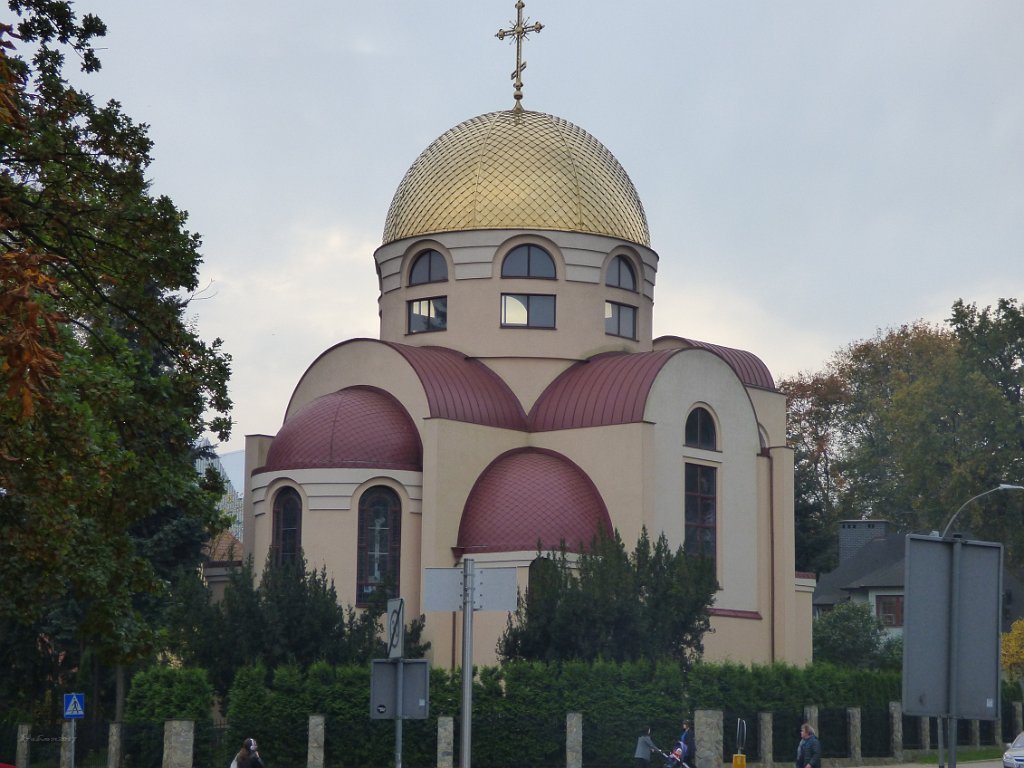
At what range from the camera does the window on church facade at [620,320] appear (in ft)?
137

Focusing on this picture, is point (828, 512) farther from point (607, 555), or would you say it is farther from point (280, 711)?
point (280, 711)

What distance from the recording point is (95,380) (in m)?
15.5

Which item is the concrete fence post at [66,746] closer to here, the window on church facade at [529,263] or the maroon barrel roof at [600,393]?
the maroon barrel roof at [600,393]

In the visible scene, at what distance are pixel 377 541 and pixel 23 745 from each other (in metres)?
9.10

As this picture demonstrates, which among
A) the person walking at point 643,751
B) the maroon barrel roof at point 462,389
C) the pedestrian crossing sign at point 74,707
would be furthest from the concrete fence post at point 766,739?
the pedestrian crossing sign at point 74,707

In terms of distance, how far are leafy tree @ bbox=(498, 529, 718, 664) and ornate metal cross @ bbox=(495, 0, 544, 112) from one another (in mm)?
15384

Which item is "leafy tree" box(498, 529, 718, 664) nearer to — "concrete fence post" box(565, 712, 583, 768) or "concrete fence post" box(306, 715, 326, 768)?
"concrete fence post" box(565, 712, 583, 768)

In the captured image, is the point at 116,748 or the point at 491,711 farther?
the point at 491,711

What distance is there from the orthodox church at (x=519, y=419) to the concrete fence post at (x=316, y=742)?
627 cm

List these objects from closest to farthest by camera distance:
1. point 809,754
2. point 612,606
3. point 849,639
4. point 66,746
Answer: point 809,754
point 66,746
point 612,606
point 849,639

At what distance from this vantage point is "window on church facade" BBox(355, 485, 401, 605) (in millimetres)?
36344

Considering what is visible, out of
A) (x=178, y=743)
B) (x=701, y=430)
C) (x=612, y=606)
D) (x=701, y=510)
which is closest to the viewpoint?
(x=178, y=743)

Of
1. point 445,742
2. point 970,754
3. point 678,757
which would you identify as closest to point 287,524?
point 445,742

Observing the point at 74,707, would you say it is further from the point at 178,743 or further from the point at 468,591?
the point at 468,591
